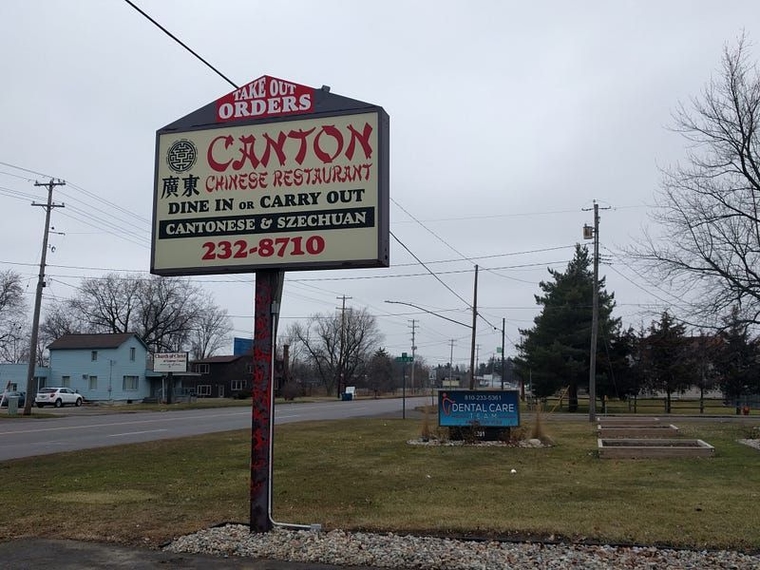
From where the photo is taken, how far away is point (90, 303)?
Answer: 8625 centimetres

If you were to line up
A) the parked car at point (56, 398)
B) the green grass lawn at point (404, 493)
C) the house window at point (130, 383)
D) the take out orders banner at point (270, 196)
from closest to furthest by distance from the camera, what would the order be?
the take out orders banner at point (270, 196) < the green grass lawn at point (404, 493) < the parked car at point (56, 398) < the house window at point (130, 383)

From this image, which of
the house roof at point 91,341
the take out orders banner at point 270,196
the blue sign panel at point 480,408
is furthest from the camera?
the house roof at point 91,341

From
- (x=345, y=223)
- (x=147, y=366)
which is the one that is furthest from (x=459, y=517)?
(x=147, y=366)

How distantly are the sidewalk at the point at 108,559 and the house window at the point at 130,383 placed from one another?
60820 mm

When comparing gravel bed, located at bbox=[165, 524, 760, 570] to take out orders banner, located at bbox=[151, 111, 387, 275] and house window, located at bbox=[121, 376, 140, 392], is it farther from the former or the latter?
house window, located at bbox=[121, 376, 140, 392]

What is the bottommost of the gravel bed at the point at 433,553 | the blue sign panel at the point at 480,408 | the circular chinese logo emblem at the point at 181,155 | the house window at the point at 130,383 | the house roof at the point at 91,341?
the house window at the point at 130,383

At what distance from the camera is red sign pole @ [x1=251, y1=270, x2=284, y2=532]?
7.63 meters

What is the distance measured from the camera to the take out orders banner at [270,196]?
7.79m

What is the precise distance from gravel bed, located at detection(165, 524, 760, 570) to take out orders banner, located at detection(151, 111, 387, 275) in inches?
110

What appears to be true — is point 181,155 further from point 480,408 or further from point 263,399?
point 480,408

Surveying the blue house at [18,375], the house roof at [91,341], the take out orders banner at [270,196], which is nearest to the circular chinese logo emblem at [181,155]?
the take out orders banner at [270,196]

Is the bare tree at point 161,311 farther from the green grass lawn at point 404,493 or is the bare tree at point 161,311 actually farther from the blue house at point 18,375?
the green grass lawn at point 404,493

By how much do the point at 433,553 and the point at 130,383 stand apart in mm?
63379

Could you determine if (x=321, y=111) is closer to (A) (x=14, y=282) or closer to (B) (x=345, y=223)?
(B) (x=345, y=223)
